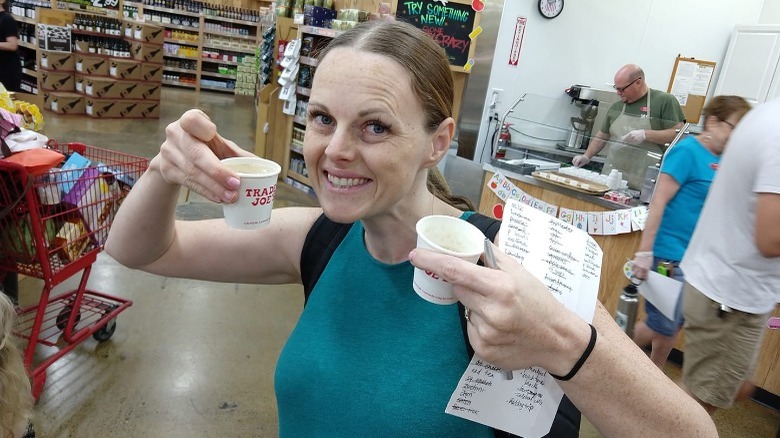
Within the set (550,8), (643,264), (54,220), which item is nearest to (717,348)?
(643,264)

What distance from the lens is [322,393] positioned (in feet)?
3.62

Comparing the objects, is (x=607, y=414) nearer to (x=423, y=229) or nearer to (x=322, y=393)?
(x=423, y=229)

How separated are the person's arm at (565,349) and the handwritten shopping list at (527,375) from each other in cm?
5

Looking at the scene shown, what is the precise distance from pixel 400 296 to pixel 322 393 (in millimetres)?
267

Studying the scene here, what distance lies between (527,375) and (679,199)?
2510mm

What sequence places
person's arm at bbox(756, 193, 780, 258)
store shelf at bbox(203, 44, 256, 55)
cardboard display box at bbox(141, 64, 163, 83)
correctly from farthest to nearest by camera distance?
store shelf at bbox(203, 44, 256, 55)
cardboard display box at bbox(141, 64, 163, 83)
person's arm at bbox(756, 193, 780, 258)

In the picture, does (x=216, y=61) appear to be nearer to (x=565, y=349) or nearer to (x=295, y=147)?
(x=295, y=147)

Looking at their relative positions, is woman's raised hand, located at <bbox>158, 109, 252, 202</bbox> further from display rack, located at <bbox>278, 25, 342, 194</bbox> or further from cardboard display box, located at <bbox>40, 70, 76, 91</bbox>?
cardboard display box, located at <bbox>40, 70, 76, 91</bbox>

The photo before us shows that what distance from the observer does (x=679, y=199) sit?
2908 mm

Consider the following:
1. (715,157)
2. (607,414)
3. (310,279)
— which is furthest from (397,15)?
(607,414)

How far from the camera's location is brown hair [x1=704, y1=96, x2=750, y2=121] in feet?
9.07

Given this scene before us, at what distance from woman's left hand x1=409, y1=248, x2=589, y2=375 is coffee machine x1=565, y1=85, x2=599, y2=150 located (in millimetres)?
4034

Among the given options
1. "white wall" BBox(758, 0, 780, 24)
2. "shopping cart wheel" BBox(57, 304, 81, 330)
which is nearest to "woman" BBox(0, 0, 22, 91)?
"shopping cart wheel" BBox(57, 304, 81, 330)

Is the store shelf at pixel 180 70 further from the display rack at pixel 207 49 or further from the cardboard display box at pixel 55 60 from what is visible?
the cardboard display box at pixel 55 60
